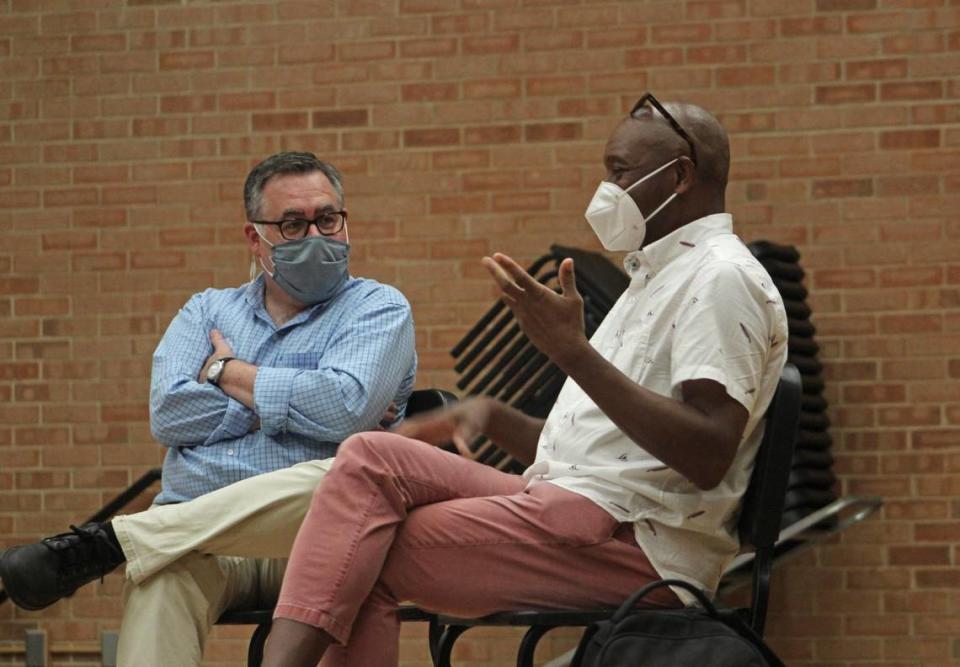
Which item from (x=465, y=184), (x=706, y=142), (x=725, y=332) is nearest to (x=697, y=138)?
(x=706, y=142)

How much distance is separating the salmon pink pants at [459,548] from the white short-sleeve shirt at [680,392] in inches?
2.2

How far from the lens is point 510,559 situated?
247 centimetres

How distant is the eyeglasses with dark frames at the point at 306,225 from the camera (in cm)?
328

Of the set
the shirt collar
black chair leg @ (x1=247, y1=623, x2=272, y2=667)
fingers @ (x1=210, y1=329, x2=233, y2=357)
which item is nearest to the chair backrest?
the shirt collar

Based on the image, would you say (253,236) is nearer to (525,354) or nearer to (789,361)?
(525,354)

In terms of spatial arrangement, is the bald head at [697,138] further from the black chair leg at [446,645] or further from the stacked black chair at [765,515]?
the black chair leg at [446,645]

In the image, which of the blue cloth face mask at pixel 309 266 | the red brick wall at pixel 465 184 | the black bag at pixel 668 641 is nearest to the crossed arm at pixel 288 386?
the blue cloth face mask at pixel 309 266

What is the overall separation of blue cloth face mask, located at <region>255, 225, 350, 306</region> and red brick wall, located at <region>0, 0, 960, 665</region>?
5.43ft

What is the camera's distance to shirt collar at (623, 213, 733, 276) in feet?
8.71

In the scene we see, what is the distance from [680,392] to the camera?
7.98 ft

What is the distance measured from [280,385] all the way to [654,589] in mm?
995

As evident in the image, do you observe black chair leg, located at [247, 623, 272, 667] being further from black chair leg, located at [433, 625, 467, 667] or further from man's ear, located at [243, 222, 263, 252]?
man's ear, located at [243, 222, 263, 252]

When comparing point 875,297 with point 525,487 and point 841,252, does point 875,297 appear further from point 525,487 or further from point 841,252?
point 525,487

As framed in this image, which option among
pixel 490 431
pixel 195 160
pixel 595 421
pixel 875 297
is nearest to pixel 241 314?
pixel 490 431
